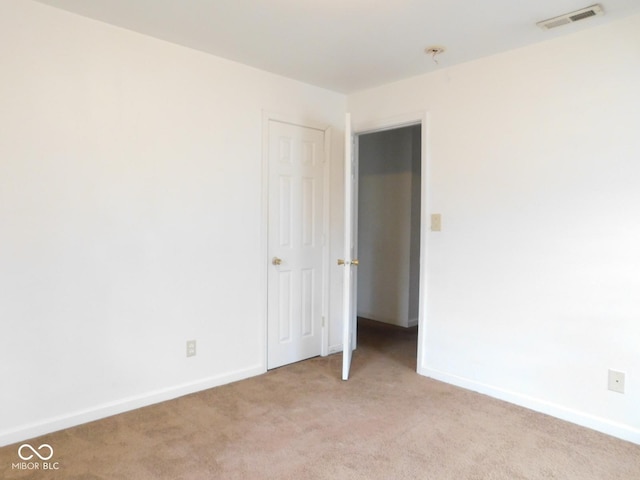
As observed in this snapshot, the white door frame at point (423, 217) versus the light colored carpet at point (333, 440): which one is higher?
the white door frame at point (423, 217)

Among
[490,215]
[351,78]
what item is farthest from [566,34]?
[351,78]

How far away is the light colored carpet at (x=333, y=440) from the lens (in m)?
2.10

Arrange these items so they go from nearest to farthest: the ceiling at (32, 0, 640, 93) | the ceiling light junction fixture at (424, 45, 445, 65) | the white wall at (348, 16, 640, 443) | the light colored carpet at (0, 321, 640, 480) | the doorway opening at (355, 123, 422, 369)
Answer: the light colored carpet at (0, 321, 640, 480) < the ceiling at (32, 0, 640, 93) < the white wall at (348, 16, 640, 443) < the ceiling light junction fixture at (424, 45, 445, 65) < the doorway opening at (355, 123, 422, 369)

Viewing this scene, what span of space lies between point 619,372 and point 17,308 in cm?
332

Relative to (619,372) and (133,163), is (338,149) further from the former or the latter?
(619,372)

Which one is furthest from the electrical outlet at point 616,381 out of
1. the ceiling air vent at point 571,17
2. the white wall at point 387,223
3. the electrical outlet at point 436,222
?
the white wall at point 387,223

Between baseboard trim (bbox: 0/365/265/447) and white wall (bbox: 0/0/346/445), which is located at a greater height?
white wall (bbox: 0/0/346/445)

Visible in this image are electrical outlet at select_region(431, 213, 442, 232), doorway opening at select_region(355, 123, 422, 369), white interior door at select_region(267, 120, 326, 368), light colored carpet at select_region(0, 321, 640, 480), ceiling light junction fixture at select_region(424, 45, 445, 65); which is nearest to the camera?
A: light colored carpet at select_region(0, 321, 640, 480)

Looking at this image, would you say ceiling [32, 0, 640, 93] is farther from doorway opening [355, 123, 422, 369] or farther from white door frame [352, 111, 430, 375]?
doorway opening [355, 123, 422, 369]

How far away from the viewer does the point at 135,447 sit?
7.49 feet

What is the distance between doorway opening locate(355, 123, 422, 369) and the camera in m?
4.93

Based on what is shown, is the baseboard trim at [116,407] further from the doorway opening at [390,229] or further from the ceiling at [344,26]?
the ceiling at [344,26]

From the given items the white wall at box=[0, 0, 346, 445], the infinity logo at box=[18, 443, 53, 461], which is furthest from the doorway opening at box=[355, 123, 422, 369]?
the infinity logo at box=[18, 443, 53, 461]

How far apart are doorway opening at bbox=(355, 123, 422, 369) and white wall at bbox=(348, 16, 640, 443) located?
1.58 meters
